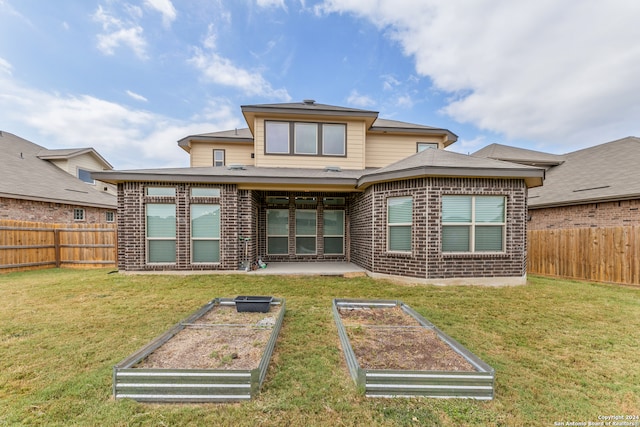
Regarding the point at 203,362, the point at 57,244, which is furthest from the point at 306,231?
the point at 57,244

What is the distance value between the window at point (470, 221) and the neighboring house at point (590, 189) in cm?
482

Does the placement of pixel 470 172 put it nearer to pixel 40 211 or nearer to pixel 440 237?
pixel 440 237

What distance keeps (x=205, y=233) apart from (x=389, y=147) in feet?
27.9

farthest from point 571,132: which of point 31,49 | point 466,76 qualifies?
point 31,49

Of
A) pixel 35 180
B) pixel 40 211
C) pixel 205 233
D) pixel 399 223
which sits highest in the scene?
pixel 35 180

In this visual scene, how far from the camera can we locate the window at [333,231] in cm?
1012

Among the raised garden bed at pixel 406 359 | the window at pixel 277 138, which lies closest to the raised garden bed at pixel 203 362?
the raised garden bed at pixel 406 359

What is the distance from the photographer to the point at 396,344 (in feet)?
10.7

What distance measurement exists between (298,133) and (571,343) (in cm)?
939

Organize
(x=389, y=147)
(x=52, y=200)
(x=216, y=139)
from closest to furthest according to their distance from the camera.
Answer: (x=52, y=200), (x=389, y=147), (x=216, y=139)

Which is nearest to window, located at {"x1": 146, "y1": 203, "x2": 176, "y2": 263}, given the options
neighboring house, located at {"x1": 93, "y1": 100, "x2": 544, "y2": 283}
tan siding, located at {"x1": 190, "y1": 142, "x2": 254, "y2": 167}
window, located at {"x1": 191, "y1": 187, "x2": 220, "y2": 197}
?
neighboring house, located at {"x1": 93, "y1": 100, "x2": 544, "y2": 283}

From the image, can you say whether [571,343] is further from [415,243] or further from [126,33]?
[126,33]

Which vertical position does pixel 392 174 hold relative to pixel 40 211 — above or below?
above

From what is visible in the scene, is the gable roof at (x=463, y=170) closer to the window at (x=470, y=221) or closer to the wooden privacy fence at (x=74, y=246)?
the window at (x=470, y=221)
